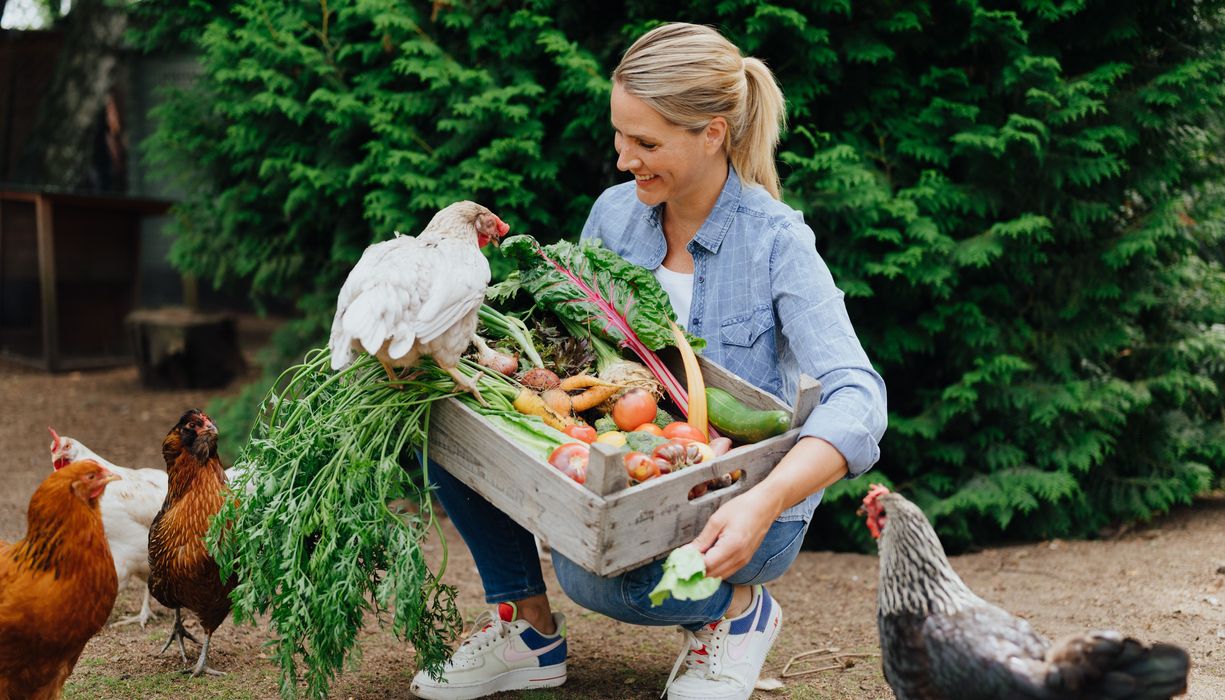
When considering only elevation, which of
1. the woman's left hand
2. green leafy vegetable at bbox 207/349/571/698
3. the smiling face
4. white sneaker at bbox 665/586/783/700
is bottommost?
white sneaker at bbox 665/586/783/700

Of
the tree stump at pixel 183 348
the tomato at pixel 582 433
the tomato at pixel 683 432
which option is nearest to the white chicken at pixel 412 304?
the tomato at pixel 582 433

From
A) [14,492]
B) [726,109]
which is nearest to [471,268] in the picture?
[726,109]

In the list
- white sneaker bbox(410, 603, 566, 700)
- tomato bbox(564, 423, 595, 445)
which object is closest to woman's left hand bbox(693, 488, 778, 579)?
tomato bbox(564, 423, 595, 445)

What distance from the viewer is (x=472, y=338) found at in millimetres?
2676

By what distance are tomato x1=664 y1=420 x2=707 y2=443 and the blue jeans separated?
0.32 metres

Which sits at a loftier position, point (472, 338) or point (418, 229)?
point (472, 338)

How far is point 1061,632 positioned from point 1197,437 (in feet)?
6.45

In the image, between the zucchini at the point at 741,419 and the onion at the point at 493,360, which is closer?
the zucchini at the point at 741,419

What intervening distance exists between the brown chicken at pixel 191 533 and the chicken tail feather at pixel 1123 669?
2.43 metres

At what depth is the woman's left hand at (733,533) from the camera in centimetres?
229

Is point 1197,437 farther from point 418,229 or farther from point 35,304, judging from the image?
point 35,304

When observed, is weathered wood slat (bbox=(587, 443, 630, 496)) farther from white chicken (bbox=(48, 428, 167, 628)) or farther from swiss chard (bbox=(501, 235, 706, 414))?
white chicken (bbox=(48, 428, 167, 628))

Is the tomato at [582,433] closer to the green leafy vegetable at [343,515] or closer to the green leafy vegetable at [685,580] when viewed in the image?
the green leafy vegetable at [343,515]

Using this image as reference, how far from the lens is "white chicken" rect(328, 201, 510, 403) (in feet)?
7.57
